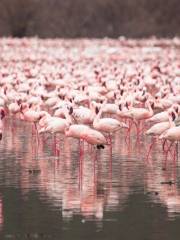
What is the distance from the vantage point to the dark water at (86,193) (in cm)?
1138

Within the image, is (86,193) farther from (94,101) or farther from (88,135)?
(94,101)

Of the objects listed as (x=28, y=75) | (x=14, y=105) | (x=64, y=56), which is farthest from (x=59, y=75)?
(x=64, y=56)

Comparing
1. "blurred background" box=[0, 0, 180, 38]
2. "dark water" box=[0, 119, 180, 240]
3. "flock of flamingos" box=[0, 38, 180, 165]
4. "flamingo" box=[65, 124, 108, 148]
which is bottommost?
"dark water" box=[0, 119, 180, 240]

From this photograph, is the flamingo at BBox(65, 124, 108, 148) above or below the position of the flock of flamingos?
below

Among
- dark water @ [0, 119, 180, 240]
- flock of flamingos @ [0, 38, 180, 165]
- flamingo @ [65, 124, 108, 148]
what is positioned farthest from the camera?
flock of flamingos @ [0, 38, 180, 165]

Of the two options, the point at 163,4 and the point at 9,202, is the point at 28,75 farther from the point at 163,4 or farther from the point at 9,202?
the point at 163,4

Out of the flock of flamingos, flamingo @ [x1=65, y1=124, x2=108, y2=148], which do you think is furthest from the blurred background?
flamingo @ [x1=65, y1=124, x2=108, y2=148]

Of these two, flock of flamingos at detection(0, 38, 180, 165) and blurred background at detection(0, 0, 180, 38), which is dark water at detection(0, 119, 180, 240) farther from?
blurred background at detection(0, 0, 180, 38)

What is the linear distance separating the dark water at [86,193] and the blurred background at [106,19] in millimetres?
53193

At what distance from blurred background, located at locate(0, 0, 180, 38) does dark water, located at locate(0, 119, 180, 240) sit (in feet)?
175

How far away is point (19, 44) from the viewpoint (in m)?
54.5

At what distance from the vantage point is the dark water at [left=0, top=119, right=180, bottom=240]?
448 inches

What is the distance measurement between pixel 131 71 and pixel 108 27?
40502 millimetres

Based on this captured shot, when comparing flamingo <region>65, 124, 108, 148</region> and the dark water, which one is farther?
flamingo <region>65, 124, 108, 148</region>
